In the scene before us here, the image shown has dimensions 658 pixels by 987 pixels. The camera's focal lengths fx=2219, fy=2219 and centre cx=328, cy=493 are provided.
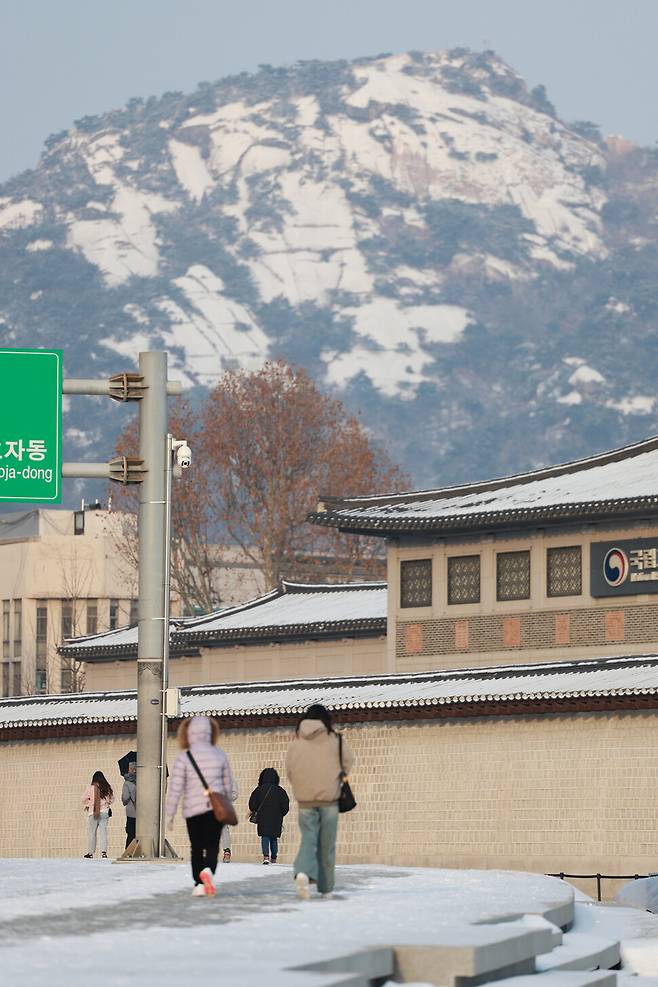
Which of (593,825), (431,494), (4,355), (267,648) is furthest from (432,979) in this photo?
(267,648)

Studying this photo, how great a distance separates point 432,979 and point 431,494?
38.4 meters

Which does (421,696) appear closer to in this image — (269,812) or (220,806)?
(269,812)

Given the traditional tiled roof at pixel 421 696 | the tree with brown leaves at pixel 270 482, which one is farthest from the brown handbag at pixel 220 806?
the tree with brown leaves at pixel 270 482

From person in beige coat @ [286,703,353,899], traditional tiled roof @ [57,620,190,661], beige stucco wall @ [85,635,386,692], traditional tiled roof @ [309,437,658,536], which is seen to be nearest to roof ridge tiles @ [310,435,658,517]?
traditional tiled roof @ [309,437,658,536]

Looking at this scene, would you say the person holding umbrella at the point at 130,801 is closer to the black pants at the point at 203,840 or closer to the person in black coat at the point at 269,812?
the person in black coat at the point at 269,812

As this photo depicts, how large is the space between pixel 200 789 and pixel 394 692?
25.8m

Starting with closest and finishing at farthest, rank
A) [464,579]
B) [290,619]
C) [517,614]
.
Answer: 1. [517,614]
2. [464,579]
3. [290,619]

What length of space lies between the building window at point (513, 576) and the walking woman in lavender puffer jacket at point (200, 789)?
30.2 meters

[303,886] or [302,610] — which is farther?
[302,610]

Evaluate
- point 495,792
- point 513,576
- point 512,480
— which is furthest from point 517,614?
point 495,792

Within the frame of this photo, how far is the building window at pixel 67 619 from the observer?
108m

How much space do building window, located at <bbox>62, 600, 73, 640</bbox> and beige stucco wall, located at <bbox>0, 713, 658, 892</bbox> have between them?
2452 inches

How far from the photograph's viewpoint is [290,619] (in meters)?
60.2

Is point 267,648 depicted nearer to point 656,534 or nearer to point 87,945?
point 656,534
